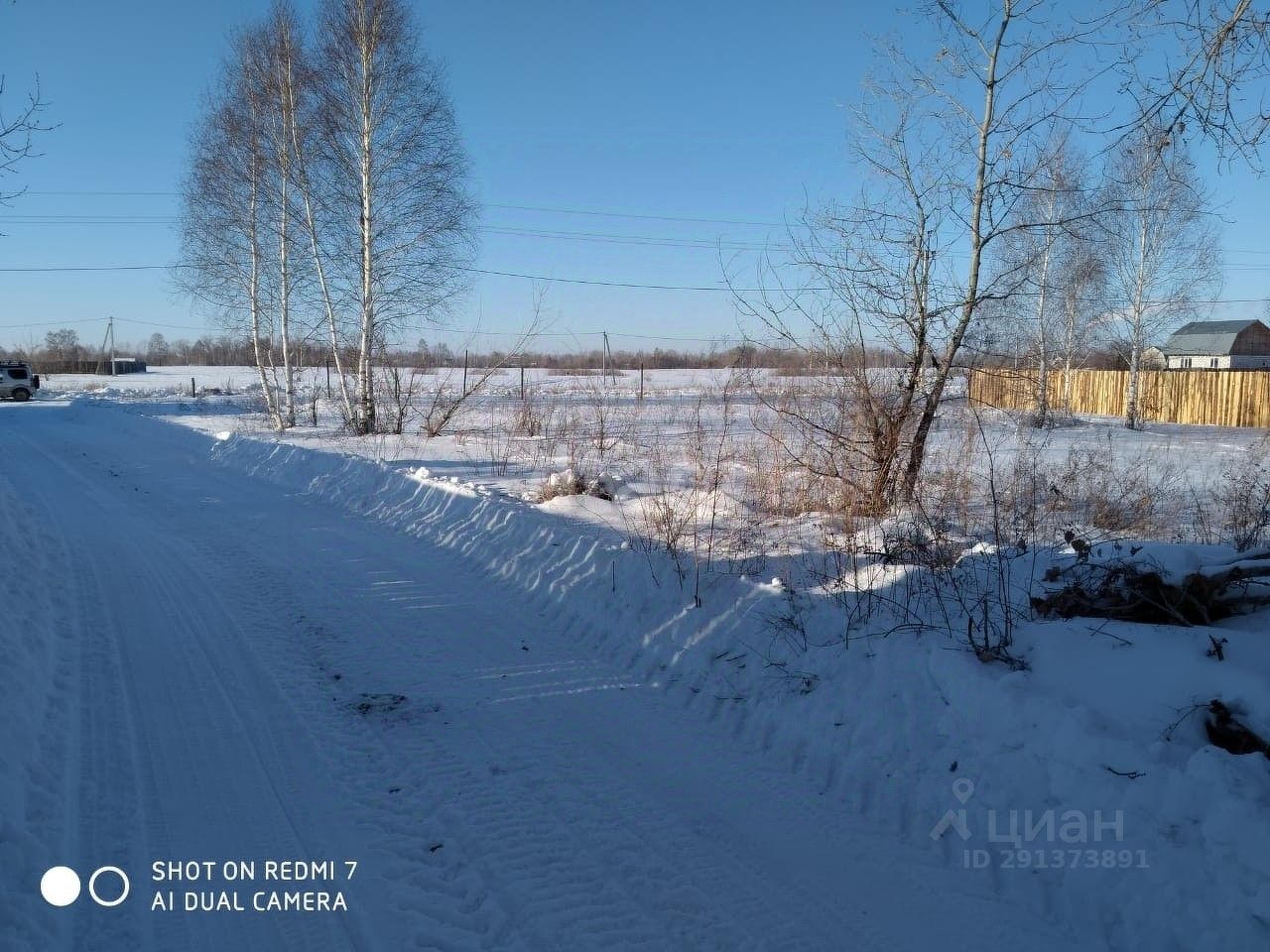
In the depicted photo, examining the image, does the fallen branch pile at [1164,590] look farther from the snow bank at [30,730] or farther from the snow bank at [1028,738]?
the snow bank at [30,730]

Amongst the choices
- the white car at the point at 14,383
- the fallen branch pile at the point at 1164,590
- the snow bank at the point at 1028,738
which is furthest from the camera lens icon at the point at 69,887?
the white car at the point at 14,383

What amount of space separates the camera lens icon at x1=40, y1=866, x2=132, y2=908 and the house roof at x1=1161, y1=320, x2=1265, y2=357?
64.2m

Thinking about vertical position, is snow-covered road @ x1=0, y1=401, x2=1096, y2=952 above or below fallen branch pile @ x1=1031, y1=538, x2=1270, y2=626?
below

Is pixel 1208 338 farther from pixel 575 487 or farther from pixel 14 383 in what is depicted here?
pixel 14 383

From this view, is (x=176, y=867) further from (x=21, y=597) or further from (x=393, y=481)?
(x=393, y=481)

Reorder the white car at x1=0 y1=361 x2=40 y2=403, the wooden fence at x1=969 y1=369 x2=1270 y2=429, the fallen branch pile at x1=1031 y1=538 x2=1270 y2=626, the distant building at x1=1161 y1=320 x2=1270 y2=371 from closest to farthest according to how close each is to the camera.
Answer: the fallen branch pile at x1=1031 y1=538 x2=1270 y2=626 → the wooden fence at x1=969 y1=369 x2=1270 y2=429 → the white car at x1=0 y1=361 x2=40 y2=403 → the distant building at x1=1161 y1=320 x2=1270 y2=371

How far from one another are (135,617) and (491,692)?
337 cm

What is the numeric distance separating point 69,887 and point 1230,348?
6774 cm

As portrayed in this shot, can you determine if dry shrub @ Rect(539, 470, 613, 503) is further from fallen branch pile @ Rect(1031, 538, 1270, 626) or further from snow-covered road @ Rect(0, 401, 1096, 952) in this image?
fallen branch pile @ Rect(1031, 538, 1270, 626)

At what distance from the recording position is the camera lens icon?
10.1 ft

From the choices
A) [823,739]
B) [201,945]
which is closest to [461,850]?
[201,945]

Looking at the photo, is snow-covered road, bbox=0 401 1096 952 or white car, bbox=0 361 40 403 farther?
white car, bbox=0 361 40 403

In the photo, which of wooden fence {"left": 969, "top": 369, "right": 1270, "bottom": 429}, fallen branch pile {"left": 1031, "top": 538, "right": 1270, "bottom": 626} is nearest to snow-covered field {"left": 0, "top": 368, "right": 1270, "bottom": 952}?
fallen branch pile {"left": 1031, "top": 538, "right": 1270, "bottom": 626}

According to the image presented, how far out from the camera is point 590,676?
5602 mm
